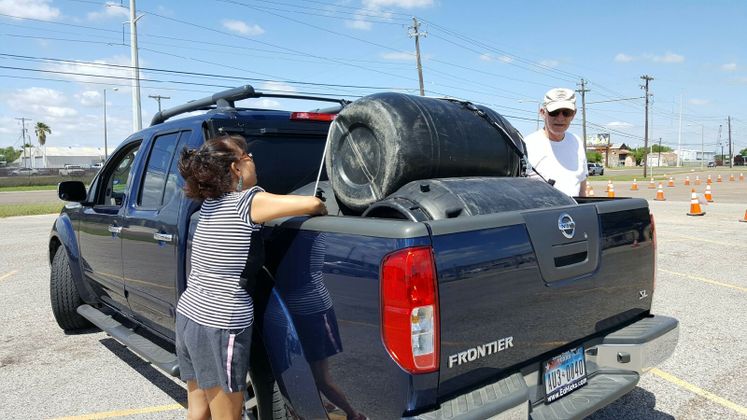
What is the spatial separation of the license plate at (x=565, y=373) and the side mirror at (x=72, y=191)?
3.93 meters

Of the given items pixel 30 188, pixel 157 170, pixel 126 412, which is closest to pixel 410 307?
pixel 157 170

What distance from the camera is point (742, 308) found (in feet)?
19.0

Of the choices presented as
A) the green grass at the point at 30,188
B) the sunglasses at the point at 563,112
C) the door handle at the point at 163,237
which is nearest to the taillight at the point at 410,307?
the door handle at the point at 163,237

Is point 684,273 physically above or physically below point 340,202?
below

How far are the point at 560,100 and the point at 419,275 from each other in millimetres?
2841

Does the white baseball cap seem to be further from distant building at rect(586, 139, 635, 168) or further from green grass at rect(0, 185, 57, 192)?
distant building at rect(586, 139, 635, 168)

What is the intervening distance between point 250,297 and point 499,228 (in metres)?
1.12

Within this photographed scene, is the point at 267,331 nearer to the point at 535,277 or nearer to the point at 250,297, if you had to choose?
the point at 250,297

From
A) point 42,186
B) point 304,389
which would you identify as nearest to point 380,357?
point 304,389

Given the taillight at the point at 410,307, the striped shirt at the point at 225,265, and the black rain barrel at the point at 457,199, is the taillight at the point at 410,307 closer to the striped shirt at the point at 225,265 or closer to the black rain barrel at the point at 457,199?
the black rain barrel at the point at 457,199

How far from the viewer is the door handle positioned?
3.19m

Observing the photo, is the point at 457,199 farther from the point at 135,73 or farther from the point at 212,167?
the point at 135,73

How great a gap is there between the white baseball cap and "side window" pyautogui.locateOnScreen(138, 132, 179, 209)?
2.75 m

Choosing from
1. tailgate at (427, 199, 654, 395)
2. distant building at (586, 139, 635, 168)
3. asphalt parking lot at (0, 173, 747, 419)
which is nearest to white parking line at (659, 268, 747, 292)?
asphalt parking lot at (0, 173, 747, 419)
